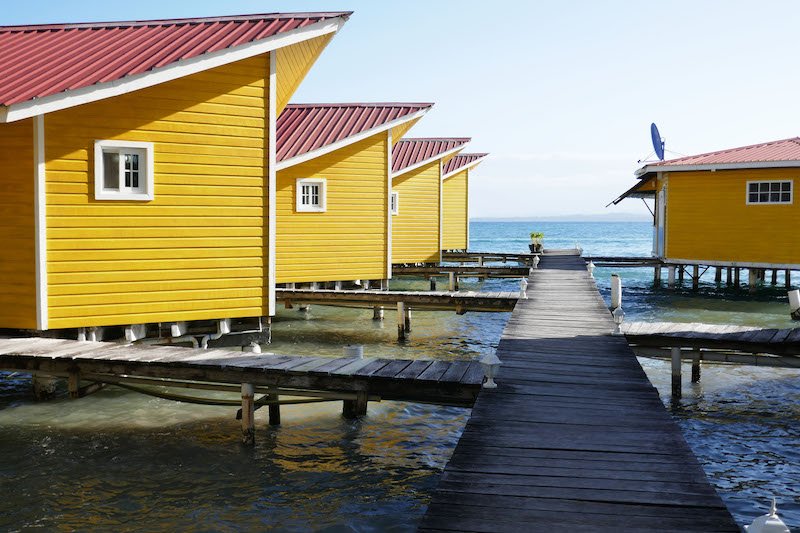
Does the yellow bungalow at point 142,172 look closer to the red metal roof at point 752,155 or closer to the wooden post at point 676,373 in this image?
the wooden post at point 676,373

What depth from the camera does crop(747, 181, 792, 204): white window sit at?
86.0ft

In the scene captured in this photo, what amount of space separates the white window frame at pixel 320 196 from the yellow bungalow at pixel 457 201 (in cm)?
1775

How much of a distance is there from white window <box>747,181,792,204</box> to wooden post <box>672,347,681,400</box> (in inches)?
628

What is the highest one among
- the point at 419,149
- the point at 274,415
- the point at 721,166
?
the point at 419,149

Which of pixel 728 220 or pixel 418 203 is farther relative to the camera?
pixel 418 203

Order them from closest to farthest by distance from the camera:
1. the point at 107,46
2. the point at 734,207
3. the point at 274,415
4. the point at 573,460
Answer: the point at 573,460 → the point at 274,415 → the point at 107,46 → the point at 734,207

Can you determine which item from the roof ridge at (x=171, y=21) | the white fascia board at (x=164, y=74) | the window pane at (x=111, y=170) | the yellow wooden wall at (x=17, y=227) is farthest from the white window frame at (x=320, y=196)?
the yellow wooden wall at (x=17, y=227)

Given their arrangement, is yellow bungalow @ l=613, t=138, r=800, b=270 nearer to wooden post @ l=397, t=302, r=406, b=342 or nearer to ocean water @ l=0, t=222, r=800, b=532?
ocean water @ l=0, t=222, r=800, b=532

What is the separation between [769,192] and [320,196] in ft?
55.1

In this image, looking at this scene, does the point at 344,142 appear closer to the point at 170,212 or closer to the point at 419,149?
the point at 170,212

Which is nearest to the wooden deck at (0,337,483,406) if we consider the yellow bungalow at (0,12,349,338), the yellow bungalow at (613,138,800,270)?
the yellow bungalow at (0,12,349,338)

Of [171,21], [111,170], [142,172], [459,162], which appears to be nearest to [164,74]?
[142,172]

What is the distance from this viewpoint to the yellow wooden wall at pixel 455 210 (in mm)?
38188

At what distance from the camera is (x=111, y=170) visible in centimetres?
1163
